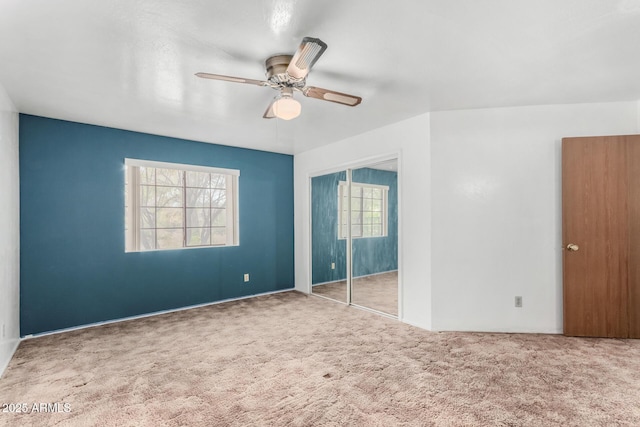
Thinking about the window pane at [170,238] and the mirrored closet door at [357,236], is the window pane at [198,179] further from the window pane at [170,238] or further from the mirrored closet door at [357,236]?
the mirrored closet door at [357,236]

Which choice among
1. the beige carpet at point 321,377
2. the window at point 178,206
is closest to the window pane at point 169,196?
the window at point 178,206

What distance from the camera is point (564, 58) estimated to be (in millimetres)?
2352

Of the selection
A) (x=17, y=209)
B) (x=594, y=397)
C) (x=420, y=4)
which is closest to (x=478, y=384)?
(x=594, y=397)

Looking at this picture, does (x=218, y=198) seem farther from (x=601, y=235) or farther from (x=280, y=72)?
(x=601, y=235)

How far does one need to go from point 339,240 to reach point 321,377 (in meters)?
2.55

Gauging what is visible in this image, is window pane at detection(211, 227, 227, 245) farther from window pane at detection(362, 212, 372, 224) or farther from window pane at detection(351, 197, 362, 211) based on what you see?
window pane at detection(362, 212, 372, 224)

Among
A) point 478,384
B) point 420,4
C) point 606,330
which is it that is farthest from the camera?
point 606,330

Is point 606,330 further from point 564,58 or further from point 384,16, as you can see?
point 384,16

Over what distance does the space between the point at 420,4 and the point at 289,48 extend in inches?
33.3

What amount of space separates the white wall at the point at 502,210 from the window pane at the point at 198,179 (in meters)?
3.23

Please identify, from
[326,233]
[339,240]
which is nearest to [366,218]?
[339,240]

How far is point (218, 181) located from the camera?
4996 millimetres

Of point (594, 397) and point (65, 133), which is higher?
point (65, 133)

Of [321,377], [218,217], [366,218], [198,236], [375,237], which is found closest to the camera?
[321,377]
